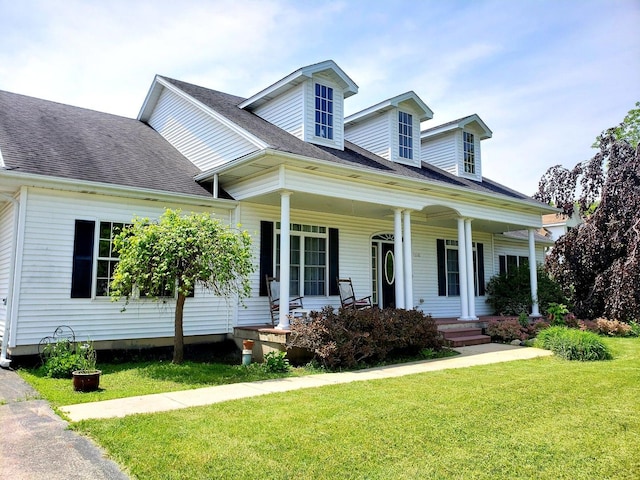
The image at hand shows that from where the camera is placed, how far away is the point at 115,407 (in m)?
5.54

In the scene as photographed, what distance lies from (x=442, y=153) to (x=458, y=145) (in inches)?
22.0

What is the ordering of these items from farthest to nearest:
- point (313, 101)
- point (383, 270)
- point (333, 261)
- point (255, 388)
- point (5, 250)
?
point (383, 270)
point (333, 261)
point (313, 101)
point (5, 250)
point (255, 388)

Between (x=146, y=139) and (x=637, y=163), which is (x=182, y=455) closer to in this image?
(x=146, y=139)

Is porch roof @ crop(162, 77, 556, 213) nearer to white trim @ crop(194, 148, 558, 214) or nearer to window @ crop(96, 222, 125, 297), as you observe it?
white trim @ crop(194, 148, 558, 214)

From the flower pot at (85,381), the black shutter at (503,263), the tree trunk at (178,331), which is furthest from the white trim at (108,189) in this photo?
the black shutter at (503,263)

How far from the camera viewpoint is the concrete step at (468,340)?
11.2 meters

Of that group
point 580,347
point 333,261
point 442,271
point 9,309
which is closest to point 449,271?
point 442,271

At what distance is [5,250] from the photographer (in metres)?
9.51

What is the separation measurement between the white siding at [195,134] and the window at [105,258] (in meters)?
3.11

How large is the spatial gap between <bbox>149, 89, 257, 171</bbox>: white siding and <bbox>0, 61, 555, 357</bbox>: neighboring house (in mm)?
48

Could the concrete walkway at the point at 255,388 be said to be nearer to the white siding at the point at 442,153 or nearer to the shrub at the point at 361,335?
the shrub at the point at 361,335

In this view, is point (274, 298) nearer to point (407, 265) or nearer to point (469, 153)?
point (407, 265)

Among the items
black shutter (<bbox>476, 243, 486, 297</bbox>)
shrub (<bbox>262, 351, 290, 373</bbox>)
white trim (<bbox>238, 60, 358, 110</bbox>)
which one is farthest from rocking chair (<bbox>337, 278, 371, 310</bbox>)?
black shutter (<bbox>476, 243, 486, 297</bbox>)

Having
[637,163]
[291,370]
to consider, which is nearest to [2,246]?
[291,370]
